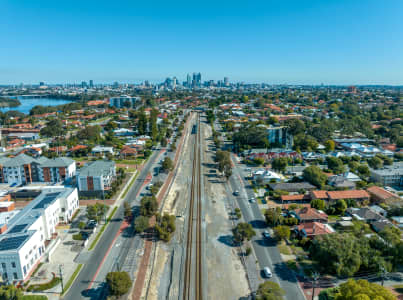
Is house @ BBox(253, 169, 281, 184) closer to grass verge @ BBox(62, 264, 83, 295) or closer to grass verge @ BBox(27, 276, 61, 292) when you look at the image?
grass verge @ BBox(62, 264, 83, 295)

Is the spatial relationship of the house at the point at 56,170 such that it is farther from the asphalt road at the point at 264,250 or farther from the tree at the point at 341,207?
the tree at the point at 341,207

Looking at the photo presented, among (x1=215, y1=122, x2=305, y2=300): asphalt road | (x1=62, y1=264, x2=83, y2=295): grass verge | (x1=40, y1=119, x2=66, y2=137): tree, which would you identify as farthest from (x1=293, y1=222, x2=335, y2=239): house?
(x1=40, y1=119, x2=66, y2=137): tree

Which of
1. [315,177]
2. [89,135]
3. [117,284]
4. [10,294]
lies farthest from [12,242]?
[89,135]

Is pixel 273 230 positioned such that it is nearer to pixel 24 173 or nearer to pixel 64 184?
pixel 64 184

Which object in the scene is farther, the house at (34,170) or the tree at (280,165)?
the tree at (280,165)

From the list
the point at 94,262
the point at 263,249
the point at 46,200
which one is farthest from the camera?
the point at 46,200

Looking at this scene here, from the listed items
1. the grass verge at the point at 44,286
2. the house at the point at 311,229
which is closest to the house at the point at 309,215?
the house at the point at 311,229

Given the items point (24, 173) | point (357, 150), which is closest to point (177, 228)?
point (24, 173)

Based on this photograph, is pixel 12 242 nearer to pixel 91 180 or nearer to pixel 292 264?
pixel 91 180
